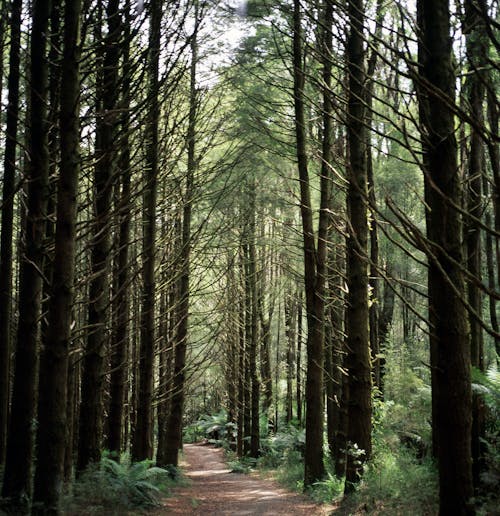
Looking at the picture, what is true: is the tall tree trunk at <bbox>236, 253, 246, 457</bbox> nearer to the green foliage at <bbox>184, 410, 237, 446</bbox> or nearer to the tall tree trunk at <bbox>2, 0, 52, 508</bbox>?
the green foliage at <bbox>184, 410, 237, 446</bbox>

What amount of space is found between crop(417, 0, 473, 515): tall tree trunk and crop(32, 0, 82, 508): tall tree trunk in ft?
9.85

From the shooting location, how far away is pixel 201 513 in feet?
32.4

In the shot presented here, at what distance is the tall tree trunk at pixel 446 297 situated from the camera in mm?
2791

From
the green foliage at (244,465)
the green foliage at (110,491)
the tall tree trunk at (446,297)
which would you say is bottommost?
the green foliage at (244,465)

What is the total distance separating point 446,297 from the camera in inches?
112

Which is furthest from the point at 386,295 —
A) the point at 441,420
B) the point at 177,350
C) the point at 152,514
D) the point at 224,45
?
the point at 441,420

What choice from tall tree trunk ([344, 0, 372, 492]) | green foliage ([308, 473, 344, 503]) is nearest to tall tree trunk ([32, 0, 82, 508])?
tall tree trunk ([344, 0, 372, 492])

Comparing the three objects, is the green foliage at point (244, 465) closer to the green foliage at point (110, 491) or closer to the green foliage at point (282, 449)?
the green foliage at point (282, 449)

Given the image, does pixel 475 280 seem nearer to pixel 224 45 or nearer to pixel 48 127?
pixel 48 127

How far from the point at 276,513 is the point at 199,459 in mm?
18363

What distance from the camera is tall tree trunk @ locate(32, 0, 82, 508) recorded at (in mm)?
4438

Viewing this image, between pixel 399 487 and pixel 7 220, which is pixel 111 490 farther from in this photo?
pixel 7 220

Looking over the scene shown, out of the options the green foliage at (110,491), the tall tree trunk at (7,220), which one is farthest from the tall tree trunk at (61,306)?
the tall tree trunk at (7,220)

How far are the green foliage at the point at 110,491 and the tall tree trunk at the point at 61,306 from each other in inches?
115
